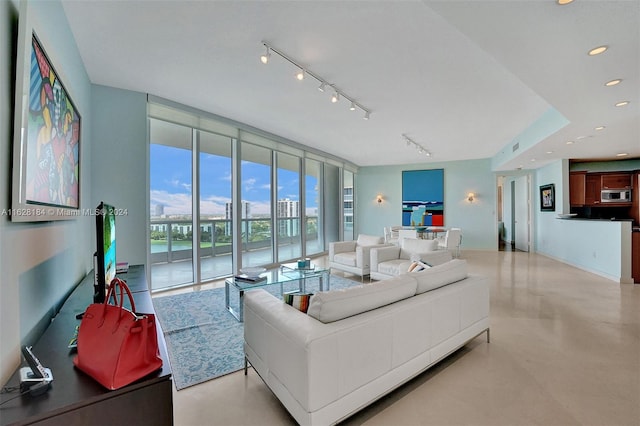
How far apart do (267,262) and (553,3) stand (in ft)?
18.7

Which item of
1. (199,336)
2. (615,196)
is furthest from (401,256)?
(615,196)

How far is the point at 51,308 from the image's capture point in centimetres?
169

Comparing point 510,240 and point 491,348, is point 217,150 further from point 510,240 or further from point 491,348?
point 510,240

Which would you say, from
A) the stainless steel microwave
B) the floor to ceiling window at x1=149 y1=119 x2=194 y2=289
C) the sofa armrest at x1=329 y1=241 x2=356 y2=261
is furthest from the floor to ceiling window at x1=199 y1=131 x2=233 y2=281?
the stainless steel microwave

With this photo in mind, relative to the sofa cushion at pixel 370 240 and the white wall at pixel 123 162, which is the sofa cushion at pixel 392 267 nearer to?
the sofa cushion at pixel 370 240

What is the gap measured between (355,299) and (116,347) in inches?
Answer: 46.6

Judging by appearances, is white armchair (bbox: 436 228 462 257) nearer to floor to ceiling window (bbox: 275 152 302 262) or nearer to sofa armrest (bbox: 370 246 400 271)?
sofa armrest (bbox: 370 246 400 271)

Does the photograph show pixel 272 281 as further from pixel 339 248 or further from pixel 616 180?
pixel 616 180

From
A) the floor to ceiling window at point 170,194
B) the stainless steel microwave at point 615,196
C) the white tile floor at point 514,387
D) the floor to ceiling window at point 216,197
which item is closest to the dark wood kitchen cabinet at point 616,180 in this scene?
the stainless steel microwave at point 615,196

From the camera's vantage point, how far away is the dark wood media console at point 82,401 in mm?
886

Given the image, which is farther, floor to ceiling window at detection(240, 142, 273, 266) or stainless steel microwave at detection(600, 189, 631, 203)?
stainless steel microwave at detection(600, 189, 631, 203)

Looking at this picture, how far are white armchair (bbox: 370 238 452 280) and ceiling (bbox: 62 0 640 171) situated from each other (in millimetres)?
2143

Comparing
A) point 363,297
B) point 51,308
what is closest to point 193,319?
point 51,308

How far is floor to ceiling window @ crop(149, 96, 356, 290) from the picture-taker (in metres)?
4.48
